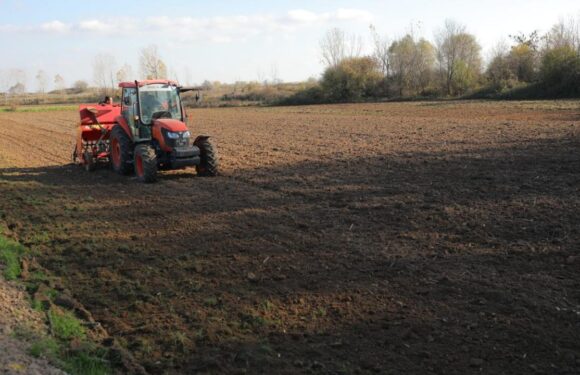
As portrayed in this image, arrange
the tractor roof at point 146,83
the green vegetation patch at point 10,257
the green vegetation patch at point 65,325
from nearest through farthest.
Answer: the green vegetation patch at point 65,325 → the green vegetation patch at point 10,257 → the tractor roof at point 146,83

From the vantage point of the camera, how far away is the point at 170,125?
12.2 meters

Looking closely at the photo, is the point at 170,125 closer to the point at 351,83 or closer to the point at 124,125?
the point at 124,125

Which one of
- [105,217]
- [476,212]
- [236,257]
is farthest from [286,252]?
[105,217]

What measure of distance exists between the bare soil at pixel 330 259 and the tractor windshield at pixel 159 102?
155cm

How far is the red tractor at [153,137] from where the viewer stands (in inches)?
478

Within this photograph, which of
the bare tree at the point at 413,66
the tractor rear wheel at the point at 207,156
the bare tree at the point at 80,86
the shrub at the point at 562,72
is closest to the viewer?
Answer: the tractor rear wheel at the point at 207,156

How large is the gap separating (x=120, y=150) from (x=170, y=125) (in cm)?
176

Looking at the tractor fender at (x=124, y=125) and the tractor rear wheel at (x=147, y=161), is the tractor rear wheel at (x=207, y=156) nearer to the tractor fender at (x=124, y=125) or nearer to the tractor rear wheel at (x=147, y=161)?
the tractor rear wheel at (x=147, y=161)

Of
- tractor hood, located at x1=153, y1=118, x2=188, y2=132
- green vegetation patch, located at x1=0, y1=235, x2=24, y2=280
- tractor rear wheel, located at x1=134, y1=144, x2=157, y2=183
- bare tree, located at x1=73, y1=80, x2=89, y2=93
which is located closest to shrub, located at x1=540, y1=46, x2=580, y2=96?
tractor hood, located at x1=153, y1=118, x2=188, y2=132

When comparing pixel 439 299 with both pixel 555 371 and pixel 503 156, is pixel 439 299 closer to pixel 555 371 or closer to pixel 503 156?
pixel 555 371

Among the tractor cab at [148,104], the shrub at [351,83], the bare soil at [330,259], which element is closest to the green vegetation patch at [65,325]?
the bare soil at [330,259]

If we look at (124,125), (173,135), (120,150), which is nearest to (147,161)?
(173,135)

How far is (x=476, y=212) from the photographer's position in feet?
28.8

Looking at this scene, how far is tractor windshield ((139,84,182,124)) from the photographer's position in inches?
508
